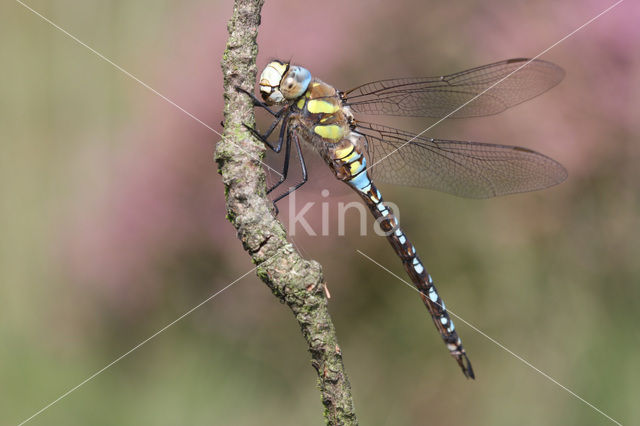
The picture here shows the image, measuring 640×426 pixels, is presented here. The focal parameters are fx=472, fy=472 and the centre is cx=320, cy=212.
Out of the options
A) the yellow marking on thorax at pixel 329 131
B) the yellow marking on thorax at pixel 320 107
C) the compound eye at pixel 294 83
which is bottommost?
the yellow marking on thorax at pixel 329 131

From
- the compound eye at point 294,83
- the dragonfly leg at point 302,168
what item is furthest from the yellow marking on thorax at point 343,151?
the compound eye at point 294,83

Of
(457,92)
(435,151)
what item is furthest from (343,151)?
(457,92)

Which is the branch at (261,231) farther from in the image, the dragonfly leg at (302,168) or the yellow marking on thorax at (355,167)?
the yellow marking on thorax at (355,167)

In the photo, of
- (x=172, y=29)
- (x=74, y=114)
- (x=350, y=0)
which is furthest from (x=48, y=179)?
(x=350, y=0)

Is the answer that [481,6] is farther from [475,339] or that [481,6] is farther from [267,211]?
[267,211]

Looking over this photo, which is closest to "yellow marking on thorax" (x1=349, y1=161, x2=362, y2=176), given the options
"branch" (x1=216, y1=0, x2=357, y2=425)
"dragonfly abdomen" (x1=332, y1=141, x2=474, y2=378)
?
"dragonfly abdomen" (x1=332, y1=141, x2=474, y2=378)

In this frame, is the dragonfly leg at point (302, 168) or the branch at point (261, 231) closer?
the branch at point (261, 231)

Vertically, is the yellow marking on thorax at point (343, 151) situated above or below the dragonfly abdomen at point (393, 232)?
above

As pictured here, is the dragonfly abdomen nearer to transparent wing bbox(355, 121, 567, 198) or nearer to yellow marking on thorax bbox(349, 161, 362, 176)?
yellow marking on thorax bbox(349, 161, 362, 176)
